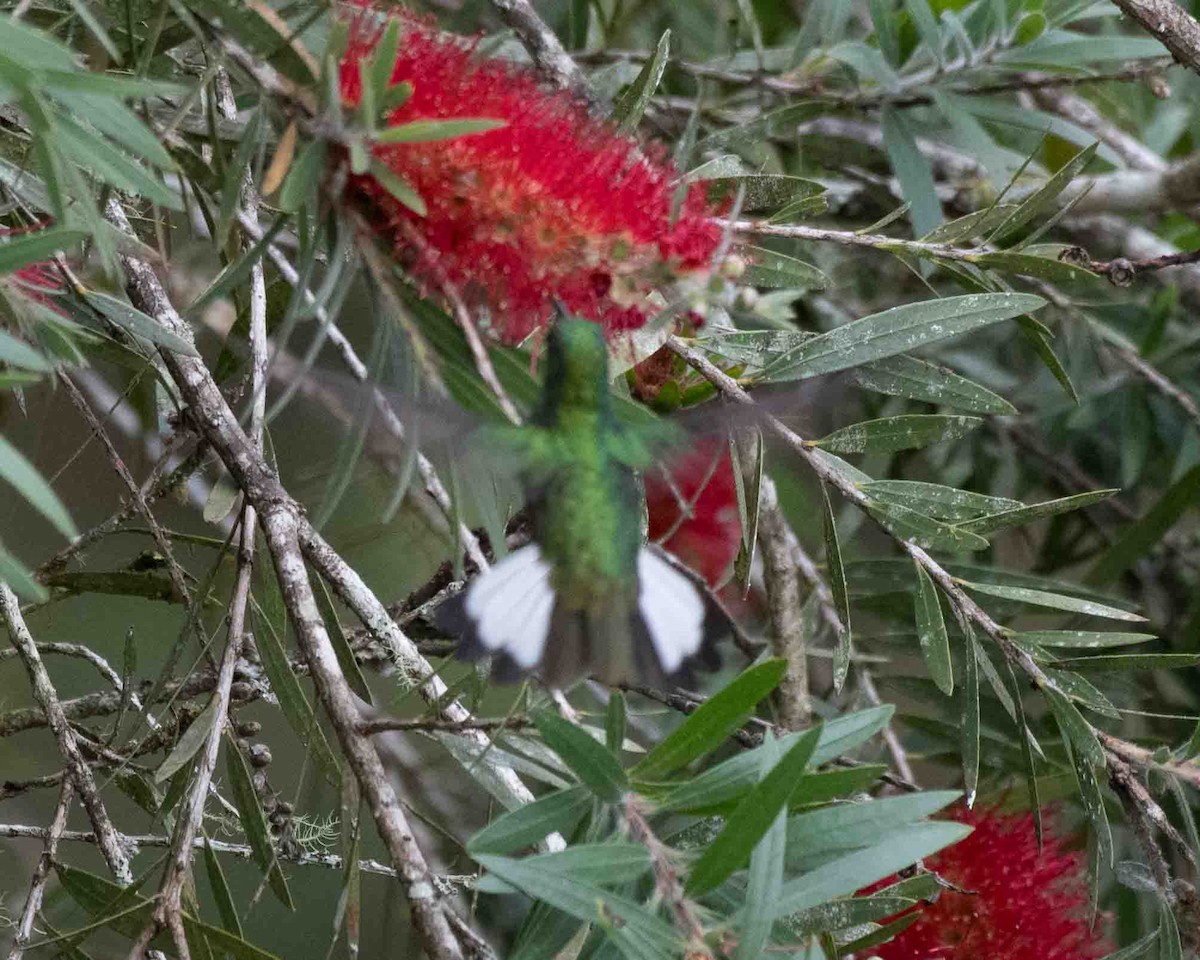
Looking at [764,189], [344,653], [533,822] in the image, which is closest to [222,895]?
[344,653]

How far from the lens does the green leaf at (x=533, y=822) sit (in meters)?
0.65

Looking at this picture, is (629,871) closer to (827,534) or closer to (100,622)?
(827,534)

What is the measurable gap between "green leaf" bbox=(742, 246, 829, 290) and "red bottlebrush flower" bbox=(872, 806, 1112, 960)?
403mm

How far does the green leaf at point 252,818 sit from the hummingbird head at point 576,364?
0.99 feet

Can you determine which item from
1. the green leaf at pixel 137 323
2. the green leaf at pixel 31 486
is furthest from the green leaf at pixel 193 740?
the green leaf at pixel 31 486

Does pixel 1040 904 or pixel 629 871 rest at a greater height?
pixel 629 871

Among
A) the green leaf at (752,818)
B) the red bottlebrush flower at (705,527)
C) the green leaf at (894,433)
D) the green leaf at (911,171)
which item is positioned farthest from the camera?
the red bottlebrush flower at (705,527)

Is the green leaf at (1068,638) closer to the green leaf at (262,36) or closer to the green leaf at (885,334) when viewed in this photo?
the green leaf at (885,334)

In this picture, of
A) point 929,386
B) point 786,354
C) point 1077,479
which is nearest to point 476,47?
point 786,354

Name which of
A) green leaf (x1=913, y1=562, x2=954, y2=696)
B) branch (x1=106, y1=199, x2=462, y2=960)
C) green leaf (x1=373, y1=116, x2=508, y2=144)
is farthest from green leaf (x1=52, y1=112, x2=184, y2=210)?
green leaf (x1=913, y1=562, x2=954, y2=696)

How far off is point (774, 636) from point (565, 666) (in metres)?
0.35

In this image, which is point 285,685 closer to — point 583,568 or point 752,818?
point 583,568

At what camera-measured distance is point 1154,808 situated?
90 centimetres

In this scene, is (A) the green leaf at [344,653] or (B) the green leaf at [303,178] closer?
(B) the green leaf at [303,178]
